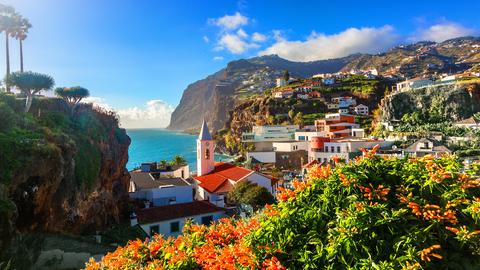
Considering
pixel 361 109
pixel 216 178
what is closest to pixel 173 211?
pixel 216 178

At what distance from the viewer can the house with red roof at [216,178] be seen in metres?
33.5

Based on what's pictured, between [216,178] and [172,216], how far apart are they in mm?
13271

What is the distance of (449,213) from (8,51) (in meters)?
39.1

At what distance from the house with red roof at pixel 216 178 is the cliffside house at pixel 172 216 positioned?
12.2 ft

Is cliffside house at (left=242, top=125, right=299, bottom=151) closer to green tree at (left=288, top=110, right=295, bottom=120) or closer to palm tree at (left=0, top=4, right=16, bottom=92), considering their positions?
green tree at (left=288, top=110, right=295, bottom=120)

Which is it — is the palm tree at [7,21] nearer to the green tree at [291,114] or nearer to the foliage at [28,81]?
the foliage at [28,81]

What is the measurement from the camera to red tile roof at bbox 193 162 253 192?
34.7 meters

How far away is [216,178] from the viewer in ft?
123

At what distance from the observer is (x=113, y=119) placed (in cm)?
2341

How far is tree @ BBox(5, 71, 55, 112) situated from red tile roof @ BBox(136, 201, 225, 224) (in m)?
11.1

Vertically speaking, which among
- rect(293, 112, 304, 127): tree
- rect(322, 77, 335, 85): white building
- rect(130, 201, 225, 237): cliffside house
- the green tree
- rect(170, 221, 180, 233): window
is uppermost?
rect(322, 77, 335, 85): white building

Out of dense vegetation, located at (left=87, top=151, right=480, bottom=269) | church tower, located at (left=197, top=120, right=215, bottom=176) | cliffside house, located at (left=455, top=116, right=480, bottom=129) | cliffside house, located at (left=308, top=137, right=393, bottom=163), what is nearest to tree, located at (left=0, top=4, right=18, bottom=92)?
church tower, located at (left=197, top=120, right=215, bottom=176)

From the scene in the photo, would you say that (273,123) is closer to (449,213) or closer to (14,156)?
(14,156)

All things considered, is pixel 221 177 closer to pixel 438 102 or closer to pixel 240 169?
pixel 240 169
